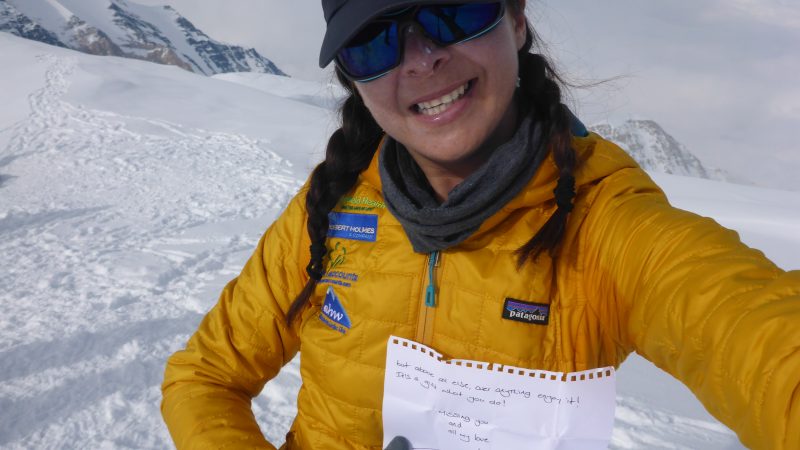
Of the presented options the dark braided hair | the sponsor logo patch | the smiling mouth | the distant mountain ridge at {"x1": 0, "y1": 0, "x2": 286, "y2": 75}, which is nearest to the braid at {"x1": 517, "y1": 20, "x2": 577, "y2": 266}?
the dark braided hair

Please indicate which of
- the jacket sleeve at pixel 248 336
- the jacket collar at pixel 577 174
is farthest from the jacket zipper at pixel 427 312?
the jacket sleeve at pixel 248 336

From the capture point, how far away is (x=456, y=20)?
1.14m

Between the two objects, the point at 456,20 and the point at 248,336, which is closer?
the point at 456,20

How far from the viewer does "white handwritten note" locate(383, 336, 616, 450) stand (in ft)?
3.78

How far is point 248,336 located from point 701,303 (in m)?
1.19

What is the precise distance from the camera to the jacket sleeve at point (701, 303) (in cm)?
76

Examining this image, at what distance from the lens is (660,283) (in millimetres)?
971

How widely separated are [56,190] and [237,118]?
668 cm

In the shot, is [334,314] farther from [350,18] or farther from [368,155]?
[350,18]

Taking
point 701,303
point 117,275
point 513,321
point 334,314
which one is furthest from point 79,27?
point 701,303

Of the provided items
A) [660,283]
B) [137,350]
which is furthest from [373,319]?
[137,350]

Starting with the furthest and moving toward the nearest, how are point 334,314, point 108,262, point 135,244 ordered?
point 135,244 < point 108,262 < point 334,314

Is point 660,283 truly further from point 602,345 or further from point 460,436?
point 460,436

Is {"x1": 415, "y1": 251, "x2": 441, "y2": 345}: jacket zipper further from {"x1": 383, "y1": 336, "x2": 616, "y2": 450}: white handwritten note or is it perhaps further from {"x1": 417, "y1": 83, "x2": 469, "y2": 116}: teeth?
{"x1": 417, "y1": 83, "x2": 469, "y2": 116}: teeth
